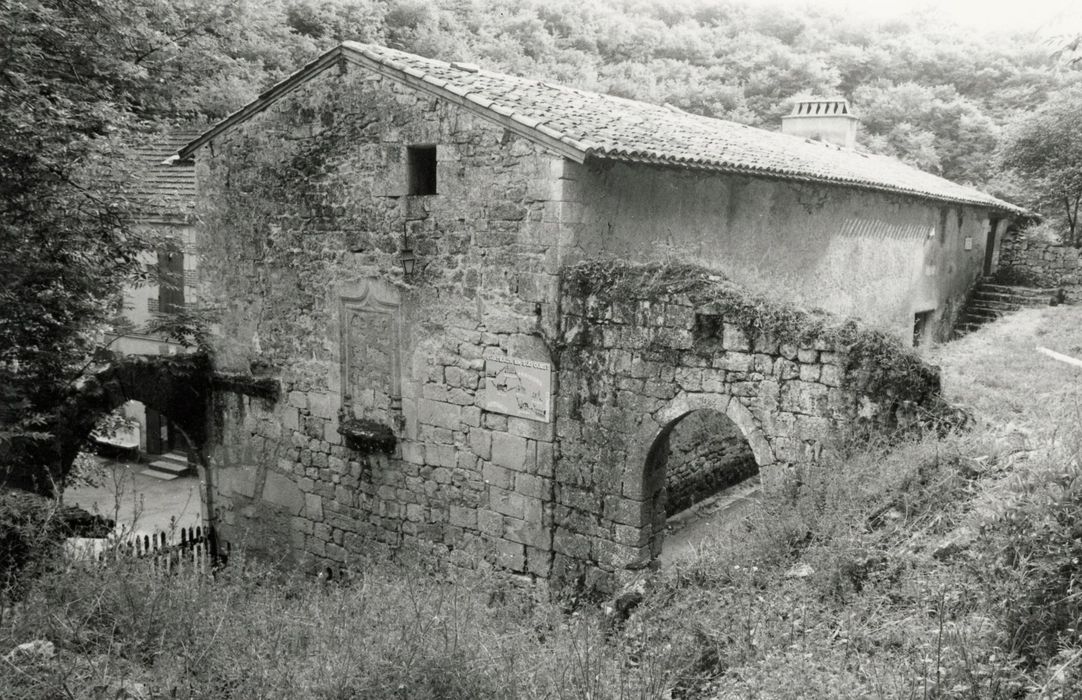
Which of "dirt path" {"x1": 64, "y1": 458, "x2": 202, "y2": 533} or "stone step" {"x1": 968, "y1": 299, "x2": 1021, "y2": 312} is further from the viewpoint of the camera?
"stone step" {"x1": 968, "y1": 299, "x2": 1021, "y2": 312}

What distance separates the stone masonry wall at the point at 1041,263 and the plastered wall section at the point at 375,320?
15161 mm

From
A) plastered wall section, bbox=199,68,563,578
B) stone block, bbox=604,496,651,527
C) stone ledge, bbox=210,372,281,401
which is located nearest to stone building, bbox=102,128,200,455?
stone ledge, bbox=210,372,281,401

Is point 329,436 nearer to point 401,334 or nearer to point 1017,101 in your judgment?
point 401,334

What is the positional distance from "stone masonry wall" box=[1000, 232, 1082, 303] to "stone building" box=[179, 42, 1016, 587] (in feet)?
35.7

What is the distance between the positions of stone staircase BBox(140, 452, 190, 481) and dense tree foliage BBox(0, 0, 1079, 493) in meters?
7.33

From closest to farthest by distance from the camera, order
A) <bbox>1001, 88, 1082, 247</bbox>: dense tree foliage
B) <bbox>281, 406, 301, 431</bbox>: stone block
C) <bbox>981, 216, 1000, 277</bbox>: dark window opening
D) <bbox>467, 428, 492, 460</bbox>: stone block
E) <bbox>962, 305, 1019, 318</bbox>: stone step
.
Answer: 1. <bbox>467, 428, 492, 460</bbox>: stone block
2. <bbox>281, 406, 301, 431</bbox>: stone block
3. <bbox>962, 305, 1019, 318</bbox>: stone step
4. <bbox>1001, 88, 1082, 247</bbox>: dense tree foliage
5. <bbox>981, 216, 1000, 277</bbox>: dark window opening

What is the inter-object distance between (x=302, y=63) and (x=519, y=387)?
1722 cm

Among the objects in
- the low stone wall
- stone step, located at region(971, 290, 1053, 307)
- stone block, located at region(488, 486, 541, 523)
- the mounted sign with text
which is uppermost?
the low stone wall

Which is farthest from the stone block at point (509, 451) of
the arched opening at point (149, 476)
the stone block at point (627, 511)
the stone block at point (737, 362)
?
the arched opening at point (149, 476)

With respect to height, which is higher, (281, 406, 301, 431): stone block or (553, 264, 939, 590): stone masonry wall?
(553, 264, 939, 590): stone masonry wall

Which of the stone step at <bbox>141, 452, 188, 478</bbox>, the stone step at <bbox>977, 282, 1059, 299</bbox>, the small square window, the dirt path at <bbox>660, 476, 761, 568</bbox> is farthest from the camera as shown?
the stone step at <bbox>977, 282, 1059, 299</bbox>

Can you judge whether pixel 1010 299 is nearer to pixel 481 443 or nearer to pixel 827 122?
pixel 827 122

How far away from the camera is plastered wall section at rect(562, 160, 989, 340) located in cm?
830

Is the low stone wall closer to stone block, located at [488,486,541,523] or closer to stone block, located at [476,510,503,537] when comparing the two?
stone block, located at [488,486,541,523]
